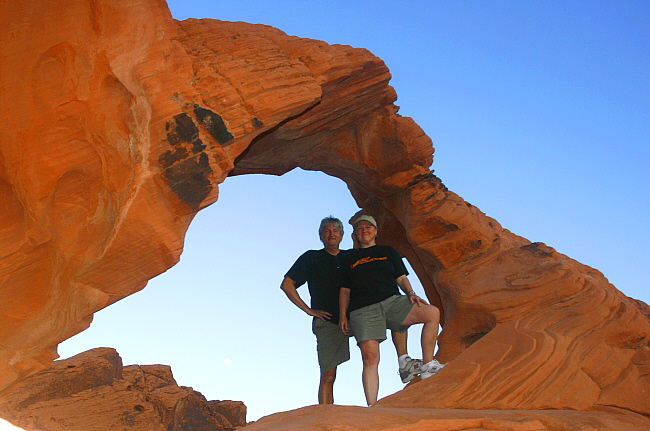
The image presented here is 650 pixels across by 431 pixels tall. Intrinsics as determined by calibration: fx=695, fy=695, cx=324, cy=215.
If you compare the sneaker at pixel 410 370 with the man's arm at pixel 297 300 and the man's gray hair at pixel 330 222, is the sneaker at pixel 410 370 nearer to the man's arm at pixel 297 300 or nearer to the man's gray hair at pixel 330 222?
the man's arm at pixel 297 300

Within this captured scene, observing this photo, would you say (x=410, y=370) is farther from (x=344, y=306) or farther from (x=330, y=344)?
(x=330, y=344)

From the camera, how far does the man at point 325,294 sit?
8328mm

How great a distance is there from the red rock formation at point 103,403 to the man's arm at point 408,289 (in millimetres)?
4266

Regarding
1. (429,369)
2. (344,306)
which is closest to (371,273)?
(344,306)

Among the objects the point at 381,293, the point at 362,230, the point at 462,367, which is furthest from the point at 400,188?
the point at 462,367

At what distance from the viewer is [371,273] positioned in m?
7.92

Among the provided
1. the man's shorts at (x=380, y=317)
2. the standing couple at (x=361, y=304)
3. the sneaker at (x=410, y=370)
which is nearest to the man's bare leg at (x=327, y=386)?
the standing couple at (x=361, y=304)

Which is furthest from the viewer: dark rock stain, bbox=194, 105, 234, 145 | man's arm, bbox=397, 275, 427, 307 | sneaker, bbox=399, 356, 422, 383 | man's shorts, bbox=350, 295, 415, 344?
man's arm, bbox=397, 275, 427, 307

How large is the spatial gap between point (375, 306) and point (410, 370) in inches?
31.2

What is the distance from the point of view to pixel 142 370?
39.5ft

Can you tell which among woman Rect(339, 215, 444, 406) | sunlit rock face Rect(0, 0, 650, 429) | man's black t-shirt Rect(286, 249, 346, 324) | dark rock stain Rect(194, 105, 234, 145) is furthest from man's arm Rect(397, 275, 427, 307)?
dark rock stain Rect(194, 105, 234, 145)

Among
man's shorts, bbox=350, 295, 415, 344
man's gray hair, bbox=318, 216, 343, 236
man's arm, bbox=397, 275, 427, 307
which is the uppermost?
man's gray hair, bbox=318, 216, 343, 236

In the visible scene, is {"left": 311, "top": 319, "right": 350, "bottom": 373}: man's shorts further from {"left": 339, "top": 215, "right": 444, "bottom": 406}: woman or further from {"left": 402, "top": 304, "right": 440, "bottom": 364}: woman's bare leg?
{"left": 402, "top": 304, "right": 440, "bottom": 364}: woman's bare leg

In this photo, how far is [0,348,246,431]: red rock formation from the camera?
34.1ft
